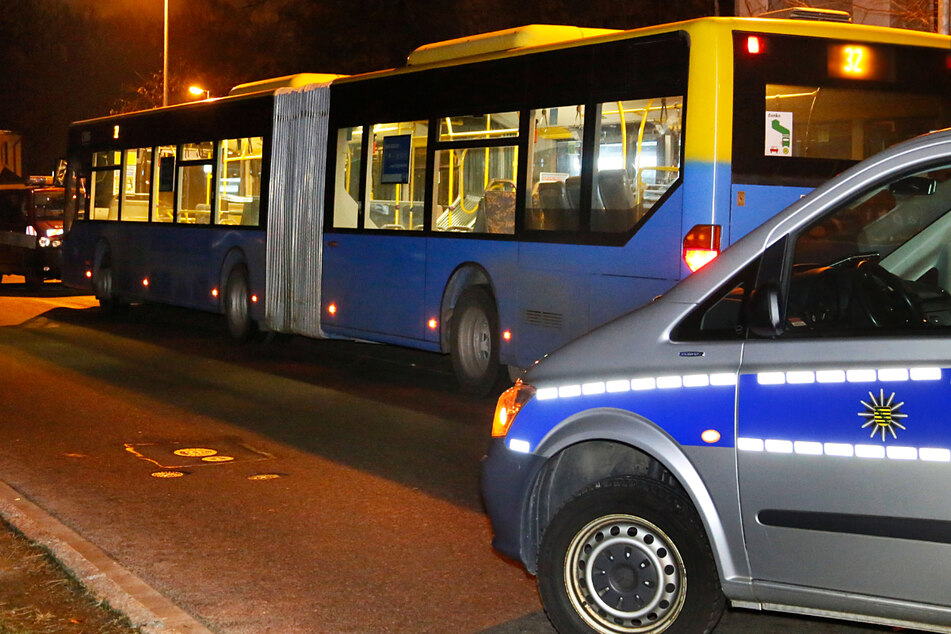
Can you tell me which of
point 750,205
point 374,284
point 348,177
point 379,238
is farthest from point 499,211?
point 348,177

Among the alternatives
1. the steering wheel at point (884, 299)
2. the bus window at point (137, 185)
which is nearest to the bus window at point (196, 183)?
the bus window at point (137, 185)

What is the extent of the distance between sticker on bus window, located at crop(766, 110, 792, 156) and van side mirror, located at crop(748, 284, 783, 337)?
5.21 metres

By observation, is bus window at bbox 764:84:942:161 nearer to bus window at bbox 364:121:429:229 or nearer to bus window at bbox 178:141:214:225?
bus window at bbox 364:121:429:229

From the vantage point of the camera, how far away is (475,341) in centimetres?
1205

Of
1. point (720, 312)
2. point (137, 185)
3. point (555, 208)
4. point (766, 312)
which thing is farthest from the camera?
point (137, 185)

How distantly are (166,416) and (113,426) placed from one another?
59 cm

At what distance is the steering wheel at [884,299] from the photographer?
4.39m

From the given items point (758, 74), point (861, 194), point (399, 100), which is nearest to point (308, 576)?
point (861, 194)

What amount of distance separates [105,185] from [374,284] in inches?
349

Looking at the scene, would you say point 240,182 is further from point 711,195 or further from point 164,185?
point 711,195

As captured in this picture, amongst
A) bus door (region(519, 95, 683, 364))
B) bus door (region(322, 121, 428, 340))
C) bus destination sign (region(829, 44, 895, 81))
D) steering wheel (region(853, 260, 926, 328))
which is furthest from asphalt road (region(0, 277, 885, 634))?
bus destination sign (region(829, 44, 895, 81))

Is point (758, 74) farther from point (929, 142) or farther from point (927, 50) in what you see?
point (929, 142)

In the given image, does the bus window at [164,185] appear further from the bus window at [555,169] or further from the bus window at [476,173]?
the bus window at [555,169]

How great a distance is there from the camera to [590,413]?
15.4 feet
